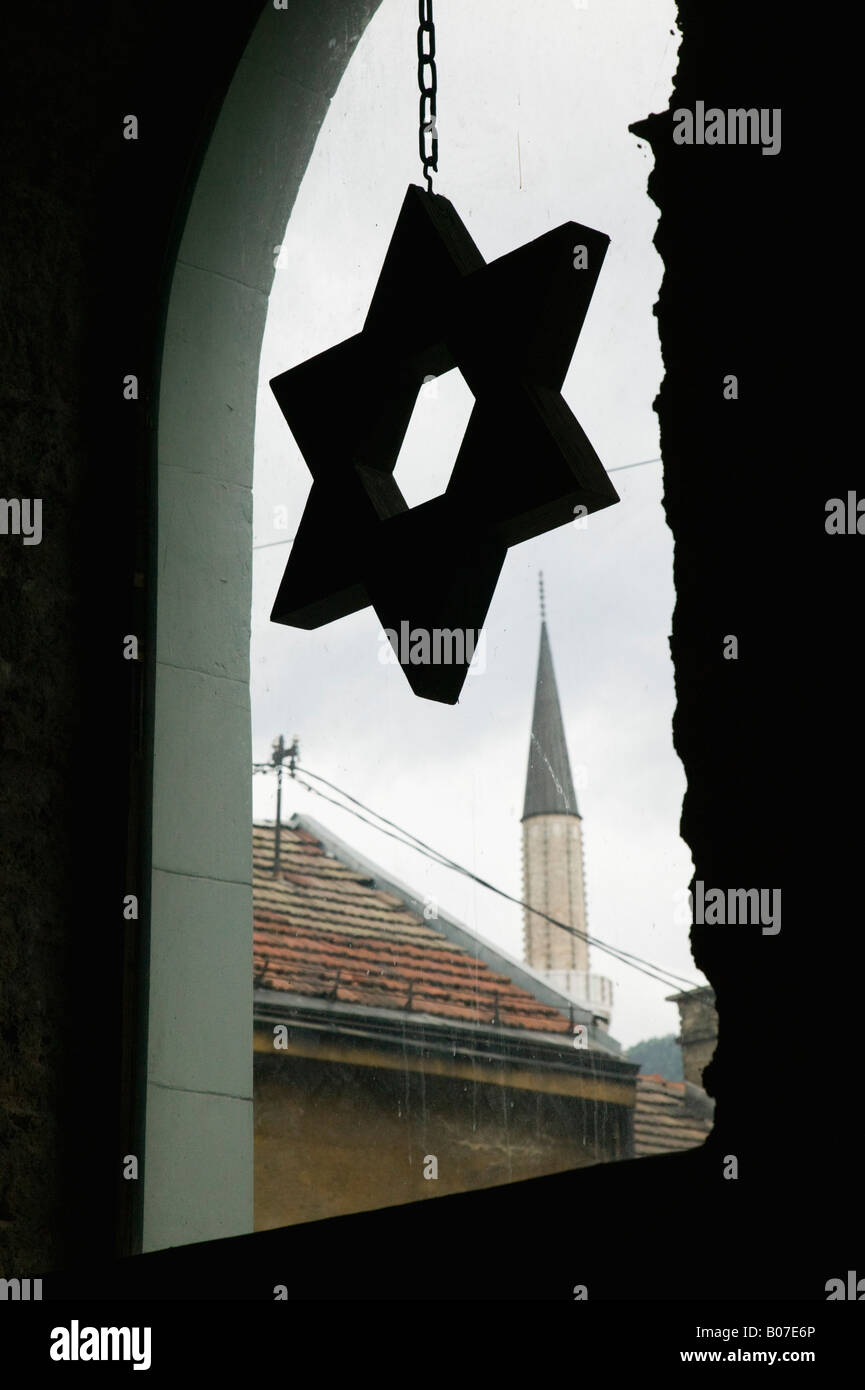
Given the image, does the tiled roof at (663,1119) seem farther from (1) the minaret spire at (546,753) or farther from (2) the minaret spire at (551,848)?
(1) the minaret spire at (546,753)

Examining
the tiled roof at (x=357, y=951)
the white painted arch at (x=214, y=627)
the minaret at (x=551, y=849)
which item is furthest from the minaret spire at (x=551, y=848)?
the white painted arch at (x=214, y=627)

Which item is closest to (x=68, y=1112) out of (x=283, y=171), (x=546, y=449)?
(x=546, y=449)

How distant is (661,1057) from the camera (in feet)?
5.37

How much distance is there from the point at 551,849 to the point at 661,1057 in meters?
0.33

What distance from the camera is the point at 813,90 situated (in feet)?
4.62

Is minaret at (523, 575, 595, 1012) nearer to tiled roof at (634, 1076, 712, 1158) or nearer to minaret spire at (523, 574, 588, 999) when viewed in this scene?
minaret spire at (523, 574, 588, 999)

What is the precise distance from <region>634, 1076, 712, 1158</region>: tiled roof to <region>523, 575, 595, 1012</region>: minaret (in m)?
0.20

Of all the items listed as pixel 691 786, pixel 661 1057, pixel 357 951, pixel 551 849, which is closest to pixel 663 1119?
pixel 661 1057

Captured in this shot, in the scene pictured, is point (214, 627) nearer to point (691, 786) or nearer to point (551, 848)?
point (551, 848)

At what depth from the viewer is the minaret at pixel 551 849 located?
73.8 inches

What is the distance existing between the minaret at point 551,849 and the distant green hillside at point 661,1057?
176 mm

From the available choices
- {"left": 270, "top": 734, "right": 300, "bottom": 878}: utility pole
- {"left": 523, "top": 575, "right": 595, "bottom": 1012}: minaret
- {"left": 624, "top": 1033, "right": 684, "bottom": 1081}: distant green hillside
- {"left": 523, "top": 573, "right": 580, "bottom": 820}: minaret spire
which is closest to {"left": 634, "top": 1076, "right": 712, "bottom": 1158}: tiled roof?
{"left": 624, "top": 1033, "right": 684, "bottom": 1081}: distant green hillside
